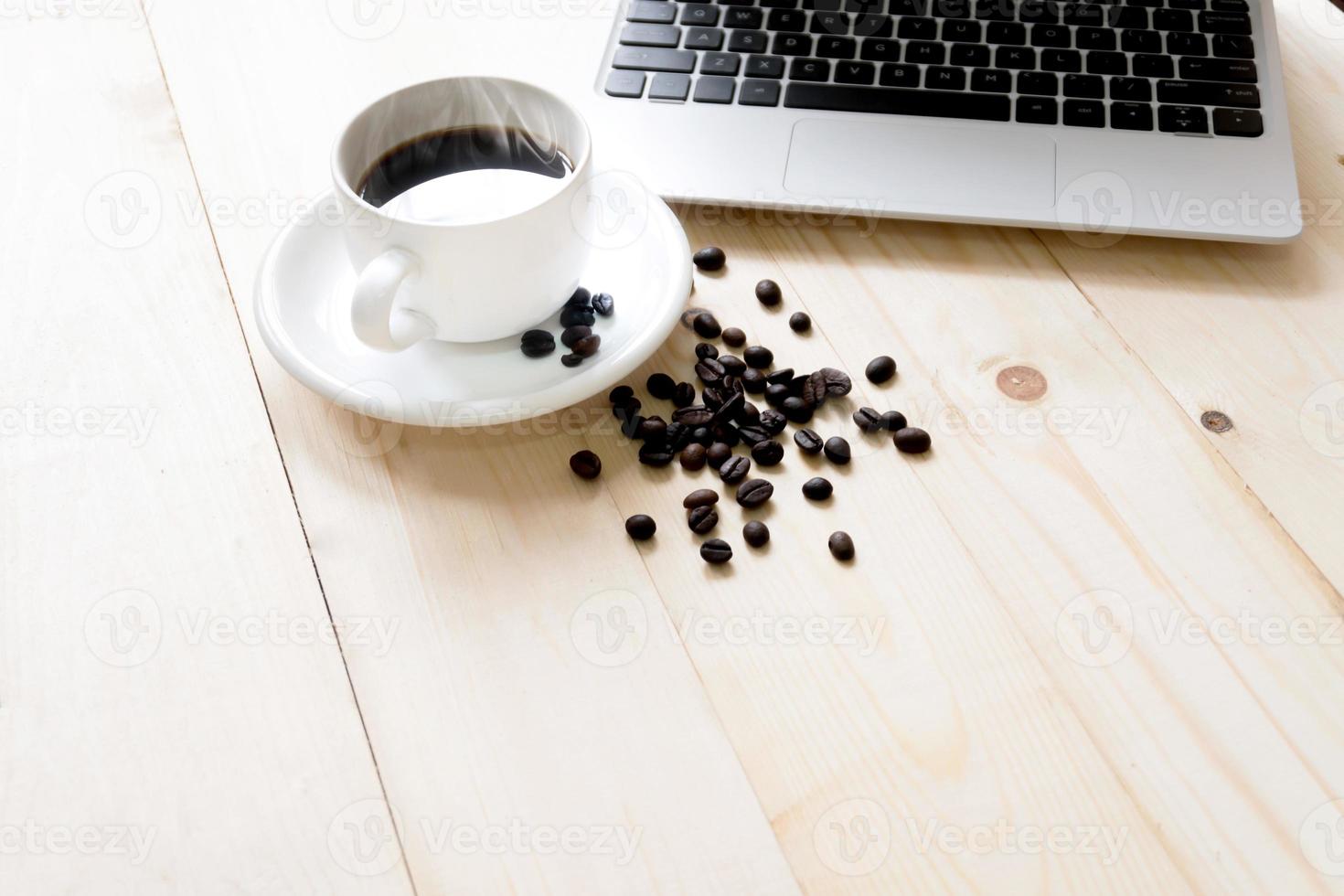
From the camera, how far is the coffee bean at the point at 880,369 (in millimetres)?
898

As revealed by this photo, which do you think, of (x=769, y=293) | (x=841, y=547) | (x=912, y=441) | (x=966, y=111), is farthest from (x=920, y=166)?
(x=841, y=547)

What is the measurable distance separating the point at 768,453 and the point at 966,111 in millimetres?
389

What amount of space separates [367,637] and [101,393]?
323 millimetres

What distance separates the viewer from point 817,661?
2.46 ft

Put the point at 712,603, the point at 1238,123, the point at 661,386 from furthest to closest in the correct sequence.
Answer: the point at 1238,123 < the point at 661,386 < the point at 712,603

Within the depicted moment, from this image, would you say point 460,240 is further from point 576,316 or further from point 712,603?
point 712,603

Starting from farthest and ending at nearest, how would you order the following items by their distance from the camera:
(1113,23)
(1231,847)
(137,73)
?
(137,73)
(1113,23)
(1231,847)

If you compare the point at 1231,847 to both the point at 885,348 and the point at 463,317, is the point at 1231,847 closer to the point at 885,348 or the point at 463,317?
the point at 885,348

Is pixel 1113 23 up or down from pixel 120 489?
up

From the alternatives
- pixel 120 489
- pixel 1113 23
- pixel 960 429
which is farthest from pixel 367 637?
pixel 1113 23

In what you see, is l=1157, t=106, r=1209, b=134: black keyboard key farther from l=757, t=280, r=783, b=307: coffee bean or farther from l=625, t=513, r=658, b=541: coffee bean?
l=625, t=513, r=658, b=541: coffee bean

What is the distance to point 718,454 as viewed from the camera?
2.80 ft

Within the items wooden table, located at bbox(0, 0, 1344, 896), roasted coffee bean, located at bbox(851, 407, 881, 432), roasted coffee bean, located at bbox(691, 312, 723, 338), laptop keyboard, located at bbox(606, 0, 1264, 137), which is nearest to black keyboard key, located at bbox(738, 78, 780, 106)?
laptop keyboard, located at bbox(606, 0, 1264, 137)

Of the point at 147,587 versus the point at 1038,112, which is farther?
the point at 1038,112
